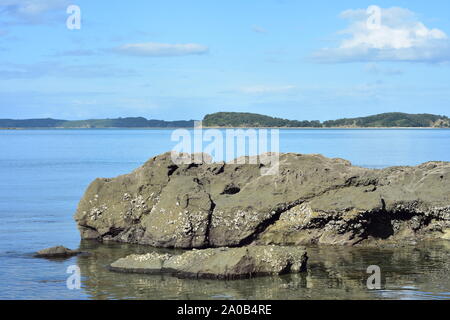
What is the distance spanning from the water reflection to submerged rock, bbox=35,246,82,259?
2.61 ft

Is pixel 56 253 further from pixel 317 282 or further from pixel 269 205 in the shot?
pixel 317 282

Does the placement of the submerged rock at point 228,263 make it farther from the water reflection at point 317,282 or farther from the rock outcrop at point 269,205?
the rock outcrop at point 269,205

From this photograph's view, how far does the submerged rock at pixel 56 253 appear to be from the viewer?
27.0m

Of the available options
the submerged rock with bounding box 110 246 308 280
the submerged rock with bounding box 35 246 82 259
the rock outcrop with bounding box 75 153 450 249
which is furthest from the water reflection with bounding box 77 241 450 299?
the rock outcrop with bounding box 75 153 450 249

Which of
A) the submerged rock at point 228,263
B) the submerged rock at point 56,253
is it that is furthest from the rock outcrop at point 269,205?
the submerged rock at point 228,263

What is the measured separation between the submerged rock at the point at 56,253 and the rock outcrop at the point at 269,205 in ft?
11.6

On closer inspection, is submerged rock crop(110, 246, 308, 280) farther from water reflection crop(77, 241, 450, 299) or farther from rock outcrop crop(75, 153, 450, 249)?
rock outcrop crop(75, 153, 450, 249)

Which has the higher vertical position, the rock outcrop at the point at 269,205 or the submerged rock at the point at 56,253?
the rock outcrop at the point at 269,205

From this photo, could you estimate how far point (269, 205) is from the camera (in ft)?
95.8

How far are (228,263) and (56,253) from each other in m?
7.70

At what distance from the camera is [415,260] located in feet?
85.5
